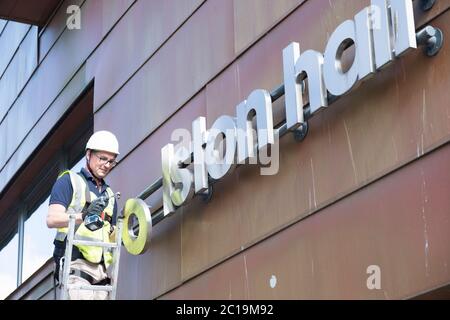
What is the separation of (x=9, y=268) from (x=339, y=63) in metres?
11.5

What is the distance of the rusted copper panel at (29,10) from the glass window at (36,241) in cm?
300

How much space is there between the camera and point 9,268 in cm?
1780

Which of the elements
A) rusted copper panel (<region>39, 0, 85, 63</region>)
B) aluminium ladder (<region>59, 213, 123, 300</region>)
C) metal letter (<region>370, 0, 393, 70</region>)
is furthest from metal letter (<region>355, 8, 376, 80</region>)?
rusted copper panel (<region>39, 0, 85, 63</region>)

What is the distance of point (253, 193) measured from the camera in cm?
887

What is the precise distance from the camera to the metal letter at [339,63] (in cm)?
752

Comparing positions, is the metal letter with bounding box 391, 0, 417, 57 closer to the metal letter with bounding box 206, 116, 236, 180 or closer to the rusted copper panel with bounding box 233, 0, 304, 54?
the rusted copper panel with bounding box 233, 0, 304, 54

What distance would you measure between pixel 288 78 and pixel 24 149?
9.41m

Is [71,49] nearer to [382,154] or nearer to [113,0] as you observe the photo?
[113,0]

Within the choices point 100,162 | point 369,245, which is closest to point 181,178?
point 100,162

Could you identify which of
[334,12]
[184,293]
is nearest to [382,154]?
[334,12]

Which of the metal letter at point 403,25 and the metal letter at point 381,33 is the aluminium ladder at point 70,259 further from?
the metal letter at point 403,25

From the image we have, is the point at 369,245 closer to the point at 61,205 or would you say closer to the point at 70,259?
the point at 70,259

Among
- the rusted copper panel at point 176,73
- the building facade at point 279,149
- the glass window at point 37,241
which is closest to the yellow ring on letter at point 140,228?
the building facade at point 279,149

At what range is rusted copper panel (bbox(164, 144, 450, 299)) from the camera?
6.63 meters
